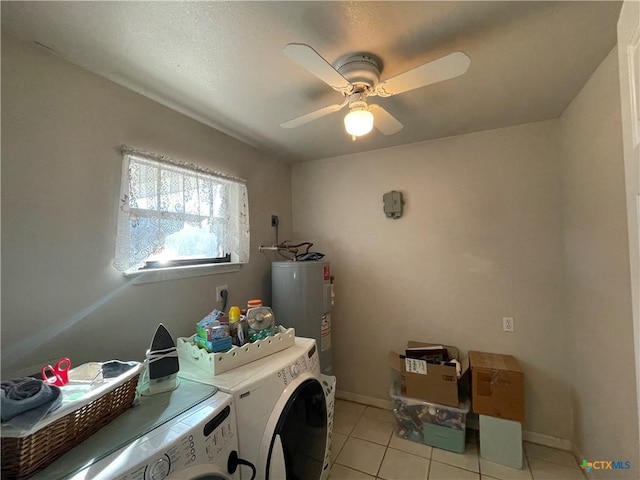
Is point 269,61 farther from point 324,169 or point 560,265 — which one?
point 560,265

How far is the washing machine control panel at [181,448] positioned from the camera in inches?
27.2

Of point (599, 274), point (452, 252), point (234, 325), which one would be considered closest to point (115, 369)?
point (234, 325)

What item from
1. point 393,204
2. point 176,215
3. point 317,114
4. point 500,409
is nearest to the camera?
point 317,114

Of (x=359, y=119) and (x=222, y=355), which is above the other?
(x=359, y=119)

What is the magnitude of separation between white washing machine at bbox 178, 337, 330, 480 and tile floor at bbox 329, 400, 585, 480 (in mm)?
421

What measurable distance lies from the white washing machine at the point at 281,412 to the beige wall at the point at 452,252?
3.65 feet

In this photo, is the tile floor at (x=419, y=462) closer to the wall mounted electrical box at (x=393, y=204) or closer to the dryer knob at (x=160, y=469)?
the dryer knob at (x=160, y=469)

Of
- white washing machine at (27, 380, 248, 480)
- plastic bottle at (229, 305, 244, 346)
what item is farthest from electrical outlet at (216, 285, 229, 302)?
white washing machine at (27, 380, 248, 480)

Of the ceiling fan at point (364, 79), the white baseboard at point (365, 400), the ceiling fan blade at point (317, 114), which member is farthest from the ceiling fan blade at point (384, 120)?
the white baseboard at point (365, 400)

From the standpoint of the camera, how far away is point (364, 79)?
1259 mm

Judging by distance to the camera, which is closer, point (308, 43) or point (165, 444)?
point (165, 444)

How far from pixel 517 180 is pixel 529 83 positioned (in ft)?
2.39

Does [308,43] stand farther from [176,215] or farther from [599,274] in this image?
[599,274]

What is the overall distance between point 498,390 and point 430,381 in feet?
1.35
